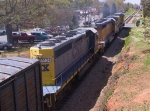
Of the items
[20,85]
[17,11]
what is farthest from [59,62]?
[17,11]

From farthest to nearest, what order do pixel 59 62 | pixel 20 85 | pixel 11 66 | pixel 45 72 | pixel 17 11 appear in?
pixel 17 11 < pixel 59 62 < pixel 45 72 < pixel 11 66 < pixel 20 85

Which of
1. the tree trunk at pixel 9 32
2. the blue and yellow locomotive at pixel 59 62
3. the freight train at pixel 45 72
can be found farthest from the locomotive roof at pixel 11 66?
the tree trunk at pixel 9 32

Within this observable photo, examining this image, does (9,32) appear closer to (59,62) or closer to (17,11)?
(17,11)

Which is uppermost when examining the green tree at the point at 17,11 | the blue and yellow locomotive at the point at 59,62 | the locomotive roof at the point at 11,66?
the green tree at the point at 17,11

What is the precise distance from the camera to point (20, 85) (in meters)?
9.12

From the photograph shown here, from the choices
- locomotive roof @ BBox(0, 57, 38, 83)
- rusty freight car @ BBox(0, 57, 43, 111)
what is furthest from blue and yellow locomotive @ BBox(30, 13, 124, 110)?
locomotive roof @ BBox(0, 57, 38, 83)

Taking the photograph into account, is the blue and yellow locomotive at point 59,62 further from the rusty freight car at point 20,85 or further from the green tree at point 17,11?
the green tree at point 17,11

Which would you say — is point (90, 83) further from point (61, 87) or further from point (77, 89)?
point (61, 87)

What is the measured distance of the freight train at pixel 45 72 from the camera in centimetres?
860

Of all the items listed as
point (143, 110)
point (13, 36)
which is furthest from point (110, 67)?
point (13, 36)

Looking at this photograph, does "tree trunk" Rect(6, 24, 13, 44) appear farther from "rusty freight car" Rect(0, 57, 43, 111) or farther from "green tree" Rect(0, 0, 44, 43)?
"rusty freight car" Rect(0, 57, 43, 111)

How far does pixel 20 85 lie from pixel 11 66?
872 millimetres

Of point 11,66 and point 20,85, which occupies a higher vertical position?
point 11,66

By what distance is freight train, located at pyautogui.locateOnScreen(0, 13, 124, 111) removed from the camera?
8.60 m
